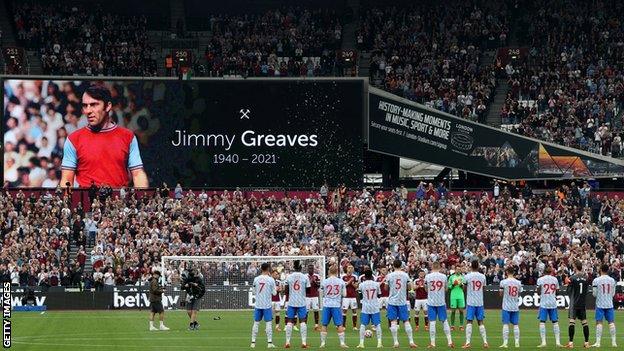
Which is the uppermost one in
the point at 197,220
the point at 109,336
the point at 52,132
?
the point at 52,132

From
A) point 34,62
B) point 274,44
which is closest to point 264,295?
point 34,62

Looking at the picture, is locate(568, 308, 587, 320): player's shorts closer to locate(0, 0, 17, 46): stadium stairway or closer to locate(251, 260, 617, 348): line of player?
locate(251, 260, 617, 348): line of player

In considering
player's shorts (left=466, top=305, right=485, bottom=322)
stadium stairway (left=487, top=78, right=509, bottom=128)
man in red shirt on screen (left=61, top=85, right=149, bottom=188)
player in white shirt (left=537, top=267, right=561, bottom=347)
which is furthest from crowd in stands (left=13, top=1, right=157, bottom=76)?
player in white shirt (left=537, top=267, right=561, bottom=347)

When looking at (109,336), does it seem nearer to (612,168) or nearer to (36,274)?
(36,274)

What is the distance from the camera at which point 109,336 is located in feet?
133

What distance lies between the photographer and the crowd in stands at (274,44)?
233ft

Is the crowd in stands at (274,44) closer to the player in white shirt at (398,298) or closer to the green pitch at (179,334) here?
the green pitch at (179,334)

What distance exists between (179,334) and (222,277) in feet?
50.4

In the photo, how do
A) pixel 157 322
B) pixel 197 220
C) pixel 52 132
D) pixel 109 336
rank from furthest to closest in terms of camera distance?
1. pixel 52 132
2. pixel 197 220
3. pixel 157 322
4. pixel 109 336

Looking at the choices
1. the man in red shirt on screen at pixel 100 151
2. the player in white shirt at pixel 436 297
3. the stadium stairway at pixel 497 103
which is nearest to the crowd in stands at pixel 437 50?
the stadium stairway at pixel 497 103

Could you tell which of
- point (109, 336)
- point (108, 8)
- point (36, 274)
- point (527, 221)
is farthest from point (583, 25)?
point (109, 336)

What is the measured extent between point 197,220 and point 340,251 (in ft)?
24.4

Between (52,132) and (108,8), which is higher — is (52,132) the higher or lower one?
the lower one

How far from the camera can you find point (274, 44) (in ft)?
243
